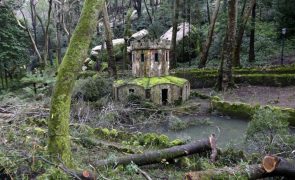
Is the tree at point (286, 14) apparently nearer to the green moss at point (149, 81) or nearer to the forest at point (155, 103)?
the forest at point (155, 103)

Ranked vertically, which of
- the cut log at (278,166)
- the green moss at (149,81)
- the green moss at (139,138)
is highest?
the green moss at (149,81)

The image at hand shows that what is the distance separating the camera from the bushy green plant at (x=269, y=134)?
930 cm

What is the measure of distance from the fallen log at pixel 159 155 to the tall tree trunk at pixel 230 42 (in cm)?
1433

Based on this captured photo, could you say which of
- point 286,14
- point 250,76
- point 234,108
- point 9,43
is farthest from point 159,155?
point 9,43

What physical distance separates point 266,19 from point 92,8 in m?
35.0

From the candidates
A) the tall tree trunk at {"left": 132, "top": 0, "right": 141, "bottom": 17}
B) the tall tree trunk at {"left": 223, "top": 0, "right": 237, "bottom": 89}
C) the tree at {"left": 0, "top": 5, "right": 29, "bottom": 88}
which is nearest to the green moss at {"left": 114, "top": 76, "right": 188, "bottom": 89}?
the tall tree trunk at {"left": 223, "top": 0, "right": 237, "bottom": 89}

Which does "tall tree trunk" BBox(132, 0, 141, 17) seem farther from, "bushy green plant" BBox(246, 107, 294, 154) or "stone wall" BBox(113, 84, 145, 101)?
"bushy green plant" BBox(246, 107, 294, 154)

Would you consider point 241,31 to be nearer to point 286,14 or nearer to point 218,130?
point 286,14

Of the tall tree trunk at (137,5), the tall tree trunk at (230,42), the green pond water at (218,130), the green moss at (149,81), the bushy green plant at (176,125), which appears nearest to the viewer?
the green pond water at (218,130)

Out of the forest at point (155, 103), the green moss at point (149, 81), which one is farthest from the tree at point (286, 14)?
the green moss at point (149, 81)

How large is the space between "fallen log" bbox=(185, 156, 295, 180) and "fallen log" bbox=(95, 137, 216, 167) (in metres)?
2.08

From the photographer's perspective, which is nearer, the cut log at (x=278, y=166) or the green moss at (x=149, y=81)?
the cut log at (x=278, y=166)

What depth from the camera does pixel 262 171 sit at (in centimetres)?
662

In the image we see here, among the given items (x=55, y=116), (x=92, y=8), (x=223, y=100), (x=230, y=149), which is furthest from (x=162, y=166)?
(x=223, y=100)
